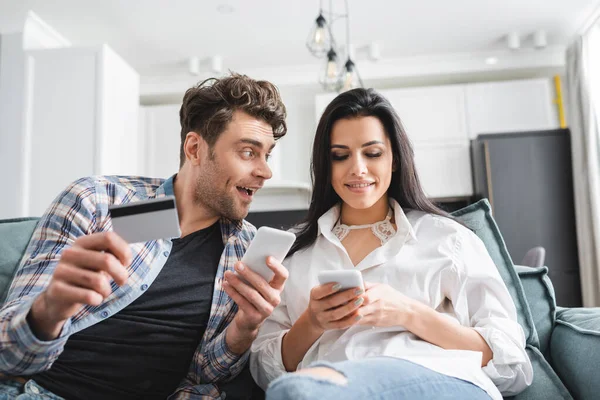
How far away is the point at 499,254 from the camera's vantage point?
1.39m

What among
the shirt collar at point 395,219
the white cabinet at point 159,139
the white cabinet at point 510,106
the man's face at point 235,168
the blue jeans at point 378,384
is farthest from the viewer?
the white cabinet at point 159,139

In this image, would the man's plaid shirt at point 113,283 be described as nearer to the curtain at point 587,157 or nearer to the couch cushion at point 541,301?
the couch cushion at point 541,301

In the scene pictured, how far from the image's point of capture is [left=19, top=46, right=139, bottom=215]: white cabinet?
362 cm

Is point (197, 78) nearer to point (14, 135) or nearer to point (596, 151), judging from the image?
point (14, 135)

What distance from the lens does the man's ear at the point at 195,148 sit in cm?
153

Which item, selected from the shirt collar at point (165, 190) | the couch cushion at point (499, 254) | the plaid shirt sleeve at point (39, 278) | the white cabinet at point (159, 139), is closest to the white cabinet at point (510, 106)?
the white cabinet at point (159, 139)

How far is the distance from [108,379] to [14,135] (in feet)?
10.2

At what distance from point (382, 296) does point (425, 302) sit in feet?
0.54

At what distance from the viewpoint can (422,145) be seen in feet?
15.0

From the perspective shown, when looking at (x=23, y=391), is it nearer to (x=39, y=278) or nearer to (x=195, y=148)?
(x=39, y=278)

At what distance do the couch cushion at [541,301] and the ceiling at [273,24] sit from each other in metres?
2.70

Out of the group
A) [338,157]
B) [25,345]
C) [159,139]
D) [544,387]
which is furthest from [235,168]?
[159,139]

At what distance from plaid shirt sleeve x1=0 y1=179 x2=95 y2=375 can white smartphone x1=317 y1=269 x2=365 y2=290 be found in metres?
0.51

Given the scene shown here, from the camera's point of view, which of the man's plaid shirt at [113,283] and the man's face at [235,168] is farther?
→ the man's face at [235,168]
